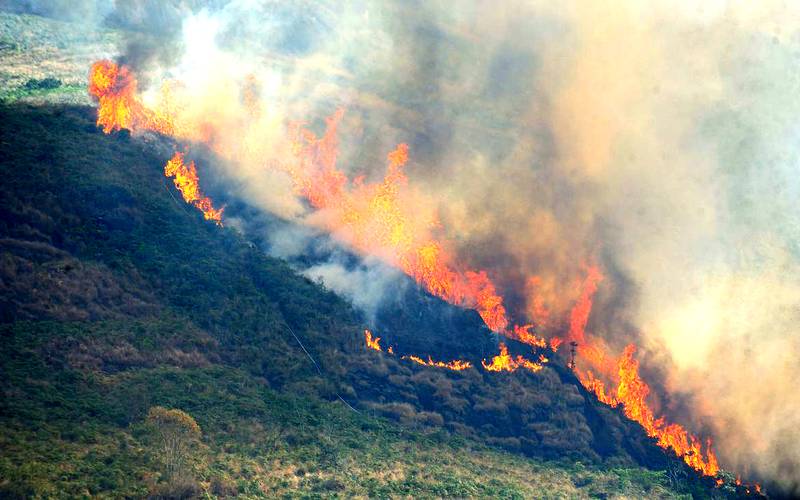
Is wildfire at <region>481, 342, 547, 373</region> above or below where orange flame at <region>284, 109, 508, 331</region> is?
below

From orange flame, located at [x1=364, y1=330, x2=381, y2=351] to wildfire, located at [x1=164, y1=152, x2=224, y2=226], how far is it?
2573cm

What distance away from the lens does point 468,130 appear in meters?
129

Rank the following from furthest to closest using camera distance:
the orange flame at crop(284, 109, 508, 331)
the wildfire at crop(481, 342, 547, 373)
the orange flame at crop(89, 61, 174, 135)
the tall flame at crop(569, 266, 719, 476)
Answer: the orange flame at crop(89, 61, 174, 135)
the orange flame at crop(284, 109, 508, 331)
the wildfire at crop(481, 342, 547, 373)
the tall flame at crop(569, 266, 719, 476)

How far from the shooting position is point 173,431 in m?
80.4

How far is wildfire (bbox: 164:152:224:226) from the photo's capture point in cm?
11276

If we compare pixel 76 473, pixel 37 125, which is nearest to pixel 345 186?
pixel 37 125

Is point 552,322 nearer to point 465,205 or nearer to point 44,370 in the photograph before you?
point 465,205

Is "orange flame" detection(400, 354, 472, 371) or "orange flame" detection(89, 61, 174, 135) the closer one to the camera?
"orange flame" detection(400, 354, 472, 371)

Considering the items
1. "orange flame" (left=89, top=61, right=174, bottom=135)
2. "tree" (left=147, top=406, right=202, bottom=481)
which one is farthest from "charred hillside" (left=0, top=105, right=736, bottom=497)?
"orange flame" (left=89, top=61, right=174, bottom=135)

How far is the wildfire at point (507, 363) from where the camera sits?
105 m

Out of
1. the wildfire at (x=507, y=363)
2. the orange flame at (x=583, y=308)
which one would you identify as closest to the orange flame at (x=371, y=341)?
the wildfire at (x=507, y=363)

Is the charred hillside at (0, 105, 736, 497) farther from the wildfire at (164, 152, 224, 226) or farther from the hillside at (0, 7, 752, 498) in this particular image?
the wildfire at (164, 152, 224, 226)

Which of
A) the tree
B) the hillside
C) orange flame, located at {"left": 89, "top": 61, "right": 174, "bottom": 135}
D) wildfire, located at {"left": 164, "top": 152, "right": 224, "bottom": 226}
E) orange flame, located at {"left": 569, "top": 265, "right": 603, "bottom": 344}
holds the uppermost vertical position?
orange flame, located at {"left": 89, "top": 61, "right": 174, "bottom": 135}

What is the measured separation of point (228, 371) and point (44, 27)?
83296 millimetres
